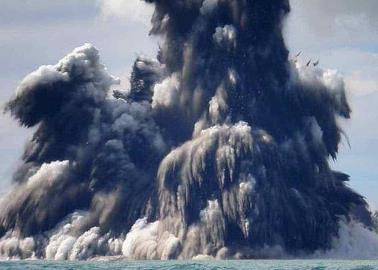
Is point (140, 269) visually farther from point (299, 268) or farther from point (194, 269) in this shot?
point (299, 268)

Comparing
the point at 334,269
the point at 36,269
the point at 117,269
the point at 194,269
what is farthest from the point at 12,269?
the point at 334,269

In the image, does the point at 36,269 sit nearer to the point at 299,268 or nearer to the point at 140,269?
the point at 140,269

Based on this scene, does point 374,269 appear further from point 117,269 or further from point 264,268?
point 117,269

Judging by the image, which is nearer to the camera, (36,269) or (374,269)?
(374,269)

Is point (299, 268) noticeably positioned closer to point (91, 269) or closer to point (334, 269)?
point (334, 269)

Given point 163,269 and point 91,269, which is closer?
point 163,269

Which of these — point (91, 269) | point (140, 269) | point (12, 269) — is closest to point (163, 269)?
point (140, 269)

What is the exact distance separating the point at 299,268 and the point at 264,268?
632 centimetres

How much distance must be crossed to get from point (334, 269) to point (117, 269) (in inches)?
1522

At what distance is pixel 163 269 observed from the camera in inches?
6358

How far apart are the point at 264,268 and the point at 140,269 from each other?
21.7m

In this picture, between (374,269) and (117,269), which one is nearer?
(374,269)

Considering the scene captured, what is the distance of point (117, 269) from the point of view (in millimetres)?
169000

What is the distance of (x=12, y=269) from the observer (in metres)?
168
